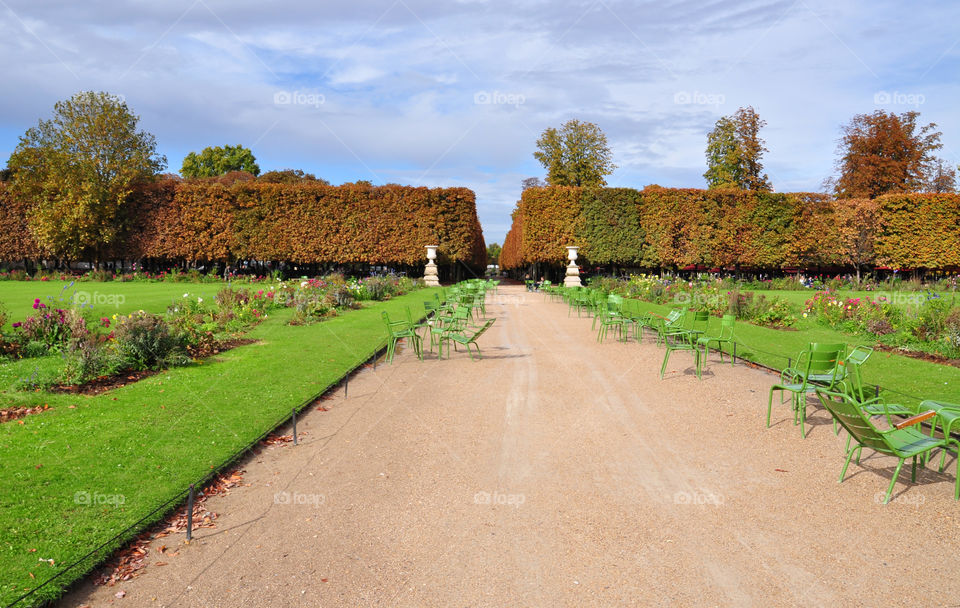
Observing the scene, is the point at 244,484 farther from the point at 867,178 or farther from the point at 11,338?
the point at 867,178

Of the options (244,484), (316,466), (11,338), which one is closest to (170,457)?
(244,484)

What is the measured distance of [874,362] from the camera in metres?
9.48

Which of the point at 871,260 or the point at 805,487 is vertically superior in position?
the point at 871,260

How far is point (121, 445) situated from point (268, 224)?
29757 mm

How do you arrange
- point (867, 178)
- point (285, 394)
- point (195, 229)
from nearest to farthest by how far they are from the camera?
point (285, 394) < point (195, 229) < point (867, 178)

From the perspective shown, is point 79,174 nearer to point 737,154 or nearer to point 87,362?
point 87,362

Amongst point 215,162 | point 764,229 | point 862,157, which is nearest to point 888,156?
point 862,157

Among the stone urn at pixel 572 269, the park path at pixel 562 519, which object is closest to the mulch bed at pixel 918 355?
the park path at pixel 562 519

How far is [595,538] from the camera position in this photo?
3770mm

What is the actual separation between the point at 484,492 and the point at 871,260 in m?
36.5

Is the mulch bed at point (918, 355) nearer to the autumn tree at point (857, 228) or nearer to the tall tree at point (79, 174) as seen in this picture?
the autumn tree at point (857, 228)

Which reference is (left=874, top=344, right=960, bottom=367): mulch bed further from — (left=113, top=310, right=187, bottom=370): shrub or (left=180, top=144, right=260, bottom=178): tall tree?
(left=180, top=144, right=260, bottom=178): tall tree

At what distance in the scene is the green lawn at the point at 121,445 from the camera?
3.65 metres

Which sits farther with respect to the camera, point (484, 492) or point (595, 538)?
point (484, 492)
